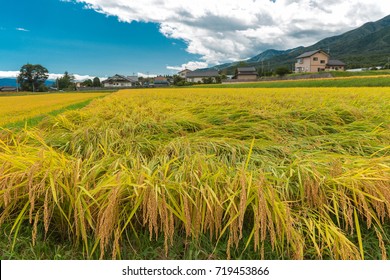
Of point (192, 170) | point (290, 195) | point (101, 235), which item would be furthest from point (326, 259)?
point (101, 235)

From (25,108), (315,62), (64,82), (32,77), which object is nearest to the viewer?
(25,108)

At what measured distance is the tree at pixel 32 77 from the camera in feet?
220

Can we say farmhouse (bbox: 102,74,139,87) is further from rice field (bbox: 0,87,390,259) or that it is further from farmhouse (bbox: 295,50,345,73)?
rice field (bbox: 0,87,390,259)

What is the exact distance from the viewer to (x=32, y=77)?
Result: 2712 inches

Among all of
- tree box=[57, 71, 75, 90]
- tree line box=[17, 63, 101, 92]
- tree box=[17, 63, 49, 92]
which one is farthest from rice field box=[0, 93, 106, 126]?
tree box=[57, 71, 75, 90]

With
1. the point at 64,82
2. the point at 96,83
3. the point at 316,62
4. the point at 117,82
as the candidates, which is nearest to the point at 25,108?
the point at 316,62

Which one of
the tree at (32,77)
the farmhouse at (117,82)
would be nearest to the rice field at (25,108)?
the tree at (32,77)

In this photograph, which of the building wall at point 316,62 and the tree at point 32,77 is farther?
the tree at point 32,77

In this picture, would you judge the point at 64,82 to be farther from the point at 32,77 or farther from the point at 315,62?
the point at 315,62

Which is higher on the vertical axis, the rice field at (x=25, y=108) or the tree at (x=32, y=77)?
the tree at (x=32, y=77)

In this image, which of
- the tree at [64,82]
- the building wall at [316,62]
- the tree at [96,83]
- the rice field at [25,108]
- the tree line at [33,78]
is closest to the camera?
the rice field at [25,108]

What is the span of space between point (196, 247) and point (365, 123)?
120 inches

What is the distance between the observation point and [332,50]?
160 m

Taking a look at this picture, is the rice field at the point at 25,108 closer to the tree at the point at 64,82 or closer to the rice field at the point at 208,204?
the rice field at the point at 208,204
